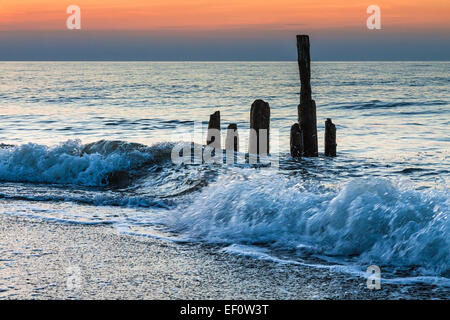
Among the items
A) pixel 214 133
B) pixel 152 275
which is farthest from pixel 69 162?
pixel 152 275

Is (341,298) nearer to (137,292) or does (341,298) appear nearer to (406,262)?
(406,262)

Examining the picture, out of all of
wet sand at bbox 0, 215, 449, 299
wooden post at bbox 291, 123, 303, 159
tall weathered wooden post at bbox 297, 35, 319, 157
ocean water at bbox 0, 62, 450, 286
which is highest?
tall weathered wooden post at bbox 297, 35, 319, 157

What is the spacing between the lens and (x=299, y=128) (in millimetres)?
13000

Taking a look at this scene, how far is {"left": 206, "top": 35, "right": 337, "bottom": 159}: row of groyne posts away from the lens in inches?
508

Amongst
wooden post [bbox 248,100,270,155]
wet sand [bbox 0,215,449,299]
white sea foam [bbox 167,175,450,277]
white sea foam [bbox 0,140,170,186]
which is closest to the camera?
wet sand [bbox 0,215,449,299]

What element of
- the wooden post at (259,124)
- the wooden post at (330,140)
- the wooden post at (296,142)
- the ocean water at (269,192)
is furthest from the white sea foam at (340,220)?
the wooden post at (330,140)

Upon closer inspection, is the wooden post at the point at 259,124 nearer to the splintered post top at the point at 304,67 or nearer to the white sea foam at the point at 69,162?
the splintered post top at the point at 304,67

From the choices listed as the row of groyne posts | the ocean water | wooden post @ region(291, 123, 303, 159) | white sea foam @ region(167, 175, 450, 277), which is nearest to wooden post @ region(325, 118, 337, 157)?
the row of groyne posts

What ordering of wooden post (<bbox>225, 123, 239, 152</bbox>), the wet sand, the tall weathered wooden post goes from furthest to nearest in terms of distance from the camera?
wooden post (<bbox>225, 123, 239, 152</bbox>), the tall weathered wooden post, the wet sand

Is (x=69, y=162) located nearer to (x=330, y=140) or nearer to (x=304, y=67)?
(x=304, y=67)

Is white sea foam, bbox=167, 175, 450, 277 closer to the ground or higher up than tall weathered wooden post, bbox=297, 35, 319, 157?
closer to the ground

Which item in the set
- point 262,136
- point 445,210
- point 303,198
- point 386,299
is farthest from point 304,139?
point 386,299

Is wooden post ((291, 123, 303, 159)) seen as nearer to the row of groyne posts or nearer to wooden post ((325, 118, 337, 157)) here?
the row of groyne posts

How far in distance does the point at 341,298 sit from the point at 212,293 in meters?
1.07
